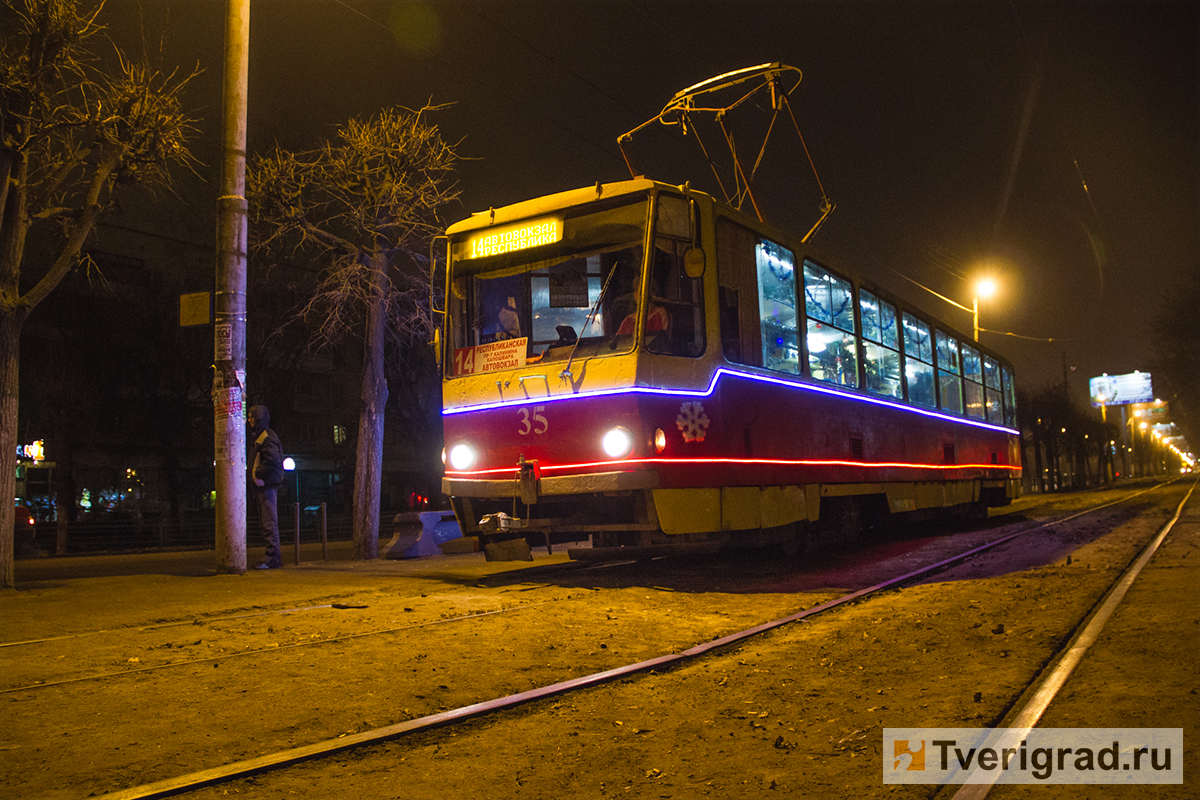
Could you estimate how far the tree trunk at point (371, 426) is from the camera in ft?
52.1

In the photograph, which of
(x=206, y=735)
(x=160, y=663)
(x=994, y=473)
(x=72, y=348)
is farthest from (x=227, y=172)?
(x=72, y=348)

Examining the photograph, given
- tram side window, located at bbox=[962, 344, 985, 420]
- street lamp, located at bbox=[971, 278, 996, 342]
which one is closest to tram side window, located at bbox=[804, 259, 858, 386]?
tram side window, located at bbox=[962, 344, 985, 420]

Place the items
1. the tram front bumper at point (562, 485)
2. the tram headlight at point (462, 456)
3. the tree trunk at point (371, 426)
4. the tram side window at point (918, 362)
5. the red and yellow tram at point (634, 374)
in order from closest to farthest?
the tram front bumper at point (562, 485) → the red and yellow tram at point (634, 374) → the tram headlight at point (462, 456) → the tram side window at point (918, 362) → the tree trunk at point (371, 426)

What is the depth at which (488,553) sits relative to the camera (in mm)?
8930

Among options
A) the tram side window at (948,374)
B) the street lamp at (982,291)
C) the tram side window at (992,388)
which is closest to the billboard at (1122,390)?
the street lamp at (982,291)

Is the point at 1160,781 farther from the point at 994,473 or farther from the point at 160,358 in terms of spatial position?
the point at 160,358

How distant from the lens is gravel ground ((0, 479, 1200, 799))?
3566 mm

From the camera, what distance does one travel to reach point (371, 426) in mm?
15953

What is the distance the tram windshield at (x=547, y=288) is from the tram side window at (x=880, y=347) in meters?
4.99

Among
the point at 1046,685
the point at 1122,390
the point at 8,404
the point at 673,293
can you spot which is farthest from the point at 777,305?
the point at 1122,390

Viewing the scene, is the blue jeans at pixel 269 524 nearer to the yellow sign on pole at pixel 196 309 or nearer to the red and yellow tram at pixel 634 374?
the yellow sign on pole at pixel 196 309

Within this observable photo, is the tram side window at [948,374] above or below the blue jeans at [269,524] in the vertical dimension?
above

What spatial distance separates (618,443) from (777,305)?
117 inches

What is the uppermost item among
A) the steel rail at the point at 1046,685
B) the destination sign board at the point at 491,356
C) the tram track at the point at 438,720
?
the destination sign board at the point at 491,356
